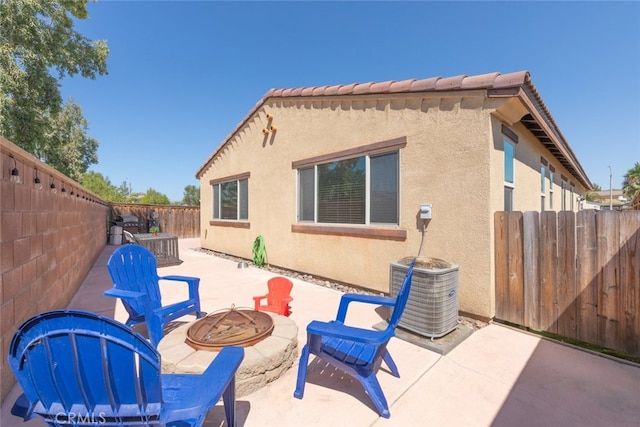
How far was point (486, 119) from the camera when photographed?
3.85 meters

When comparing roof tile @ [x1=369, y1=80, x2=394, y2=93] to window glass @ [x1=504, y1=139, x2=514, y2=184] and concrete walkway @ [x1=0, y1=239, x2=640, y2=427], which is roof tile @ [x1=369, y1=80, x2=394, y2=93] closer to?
window glass @ [x1=504, y1=139, x2=514, y2=184]

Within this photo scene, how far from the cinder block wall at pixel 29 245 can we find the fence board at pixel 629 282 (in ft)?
20.1

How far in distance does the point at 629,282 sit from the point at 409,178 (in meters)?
2.92

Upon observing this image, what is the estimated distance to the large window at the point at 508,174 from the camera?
4527mm

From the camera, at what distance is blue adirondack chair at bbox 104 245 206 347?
9.64ft

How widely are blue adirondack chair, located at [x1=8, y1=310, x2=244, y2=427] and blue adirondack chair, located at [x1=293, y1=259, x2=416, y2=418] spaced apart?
4.00 ft

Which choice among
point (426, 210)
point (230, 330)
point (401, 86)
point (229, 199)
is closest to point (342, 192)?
point (426, 210)

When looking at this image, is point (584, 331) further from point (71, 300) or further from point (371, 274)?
point (71, 300)

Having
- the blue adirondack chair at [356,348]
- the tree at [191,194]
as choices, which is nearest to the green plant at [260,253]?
the blue adirondack chair at [356,348]

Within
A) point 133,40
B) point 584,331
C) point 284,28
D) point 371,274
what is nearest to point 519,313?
point 584,331

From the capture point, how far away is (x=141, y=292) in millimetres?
3348

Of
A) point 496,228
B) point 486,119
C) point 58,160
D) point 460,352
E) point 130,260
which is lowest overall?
point 460,352

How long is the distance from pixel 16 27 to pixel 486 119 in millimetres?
13407

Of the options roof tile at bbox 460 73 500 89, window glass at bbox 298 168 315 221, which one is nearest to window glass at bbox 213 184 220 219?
window glass at bbox 298 168 315 221
